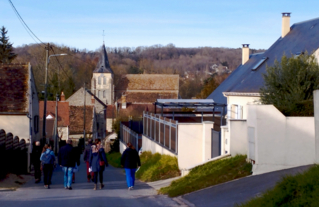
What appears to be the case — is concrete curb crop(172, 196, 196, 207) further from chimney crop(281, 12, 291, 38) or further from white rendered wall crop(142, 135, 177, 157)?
chimney crop(281, 12, 291, 38)

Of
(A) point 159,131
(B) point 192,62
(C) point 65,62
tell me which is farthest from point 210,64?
(A) point 159,131

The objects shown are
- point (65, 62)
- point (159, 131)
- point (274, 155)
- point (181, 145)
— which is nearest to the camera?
point (274, 155)

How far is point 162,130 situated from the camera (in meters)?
21.3

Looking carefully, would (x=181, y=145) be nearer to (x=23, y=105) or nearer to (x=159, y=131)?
(x=159, y=131)

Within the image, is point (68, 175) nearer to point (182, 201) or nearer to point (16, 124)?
point (182, 201)

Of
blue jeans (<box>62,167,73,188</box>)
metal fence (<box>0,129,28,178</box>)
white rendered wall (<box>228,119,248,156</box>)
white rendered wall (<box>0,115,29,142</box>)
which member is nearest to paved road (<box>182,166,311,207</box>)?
white rendered wall (<box>228,119,248,156</box>)

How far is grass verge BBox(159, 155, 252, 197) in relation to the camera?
37.7 ft

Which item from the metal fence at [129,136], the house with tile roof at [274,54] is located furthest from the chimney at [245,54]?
the metal fence at [129,136]

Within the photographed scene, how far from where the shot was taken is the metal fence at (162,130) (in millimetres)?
18566

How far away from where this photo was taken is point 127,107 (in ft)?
246

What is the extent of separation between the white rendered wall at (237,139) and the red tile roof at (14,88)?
12.8 meters

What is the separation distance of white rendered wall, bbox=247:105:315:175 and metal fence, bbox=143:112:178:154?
6477mm

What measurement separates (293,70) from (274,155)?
16.6 ft

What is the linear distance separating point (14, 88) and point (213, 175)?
51.6ft
